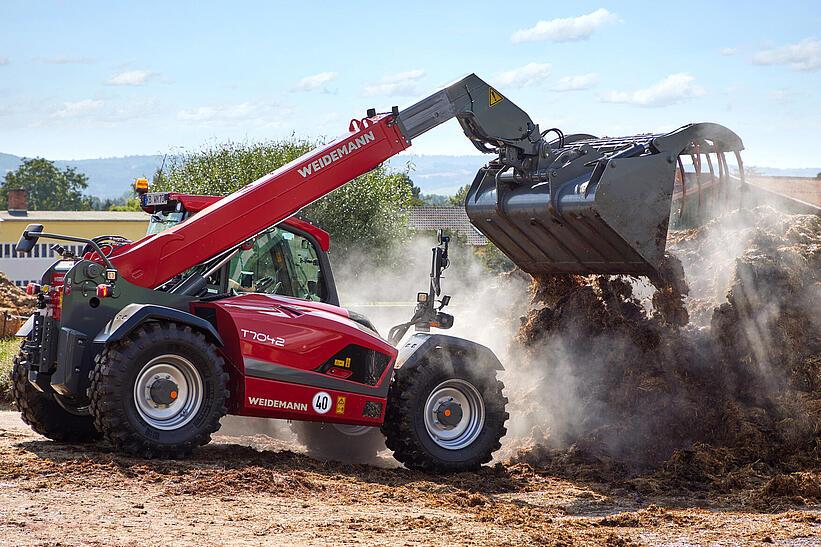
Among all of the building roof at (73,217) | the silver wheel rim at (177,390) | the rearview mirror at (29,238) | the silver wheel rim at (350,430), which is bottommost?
the silver wheel rim at (350,430)

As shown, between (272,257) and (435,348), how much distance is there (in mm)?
1717

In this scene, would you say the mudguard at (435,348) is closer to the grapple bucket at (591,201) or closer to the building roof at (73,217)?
the grapple bucket at (591,201)

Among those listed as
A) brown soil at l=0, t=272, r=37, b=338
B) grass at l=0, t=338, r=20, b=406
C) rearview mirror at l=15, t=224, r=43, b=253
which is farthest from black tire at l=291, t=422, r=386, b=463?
brown soil at l=0, t=272, r=37, b=338

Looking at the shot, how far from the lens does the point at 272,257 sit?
1015 cm

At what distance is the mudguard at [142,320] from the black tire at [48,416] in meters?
1.28

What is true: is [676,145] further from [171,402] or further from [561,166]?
[171,402]

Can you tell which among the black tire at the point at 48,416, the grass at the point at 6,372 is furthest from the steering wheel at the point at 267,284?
the grass at the point at 6,372

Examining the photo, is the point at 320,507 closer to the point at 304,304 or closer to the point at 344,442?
the point at 304,304

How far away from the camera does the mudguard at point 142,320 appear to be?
850 cm

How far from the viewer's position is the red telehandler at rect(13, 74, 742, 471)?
8.71m

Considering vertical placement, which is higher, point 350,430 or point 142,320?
point 142,320

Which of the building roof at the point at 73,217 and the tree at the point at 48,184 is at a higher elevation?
the tree at the point at 48,184

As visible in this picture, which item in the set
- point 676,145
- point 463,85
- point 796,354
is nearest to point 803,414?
point 796,354

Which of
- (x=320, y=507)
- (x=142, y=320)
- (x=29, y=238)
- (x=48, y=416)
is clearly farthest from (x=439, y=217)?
(x=320, y=507)
